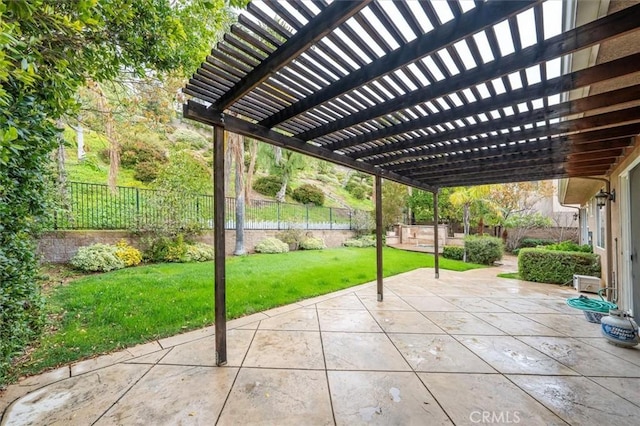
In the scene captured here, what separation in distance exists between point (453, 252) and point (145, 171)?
16.1 m

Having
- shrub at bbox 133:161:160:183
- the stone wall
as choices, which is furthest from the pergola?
shrub at bbox 133:161:160:183

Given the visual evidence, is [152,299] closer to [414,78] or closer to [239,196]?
[414,78]

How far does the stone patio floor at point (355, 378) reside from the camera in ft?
6.04

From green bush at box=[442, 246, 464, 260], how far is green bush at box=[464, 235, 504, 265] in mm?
524

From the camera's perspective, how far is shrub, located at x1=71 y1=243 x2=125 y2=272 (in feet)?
18.8

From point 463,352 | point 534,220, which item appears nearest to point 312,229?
point 463,352

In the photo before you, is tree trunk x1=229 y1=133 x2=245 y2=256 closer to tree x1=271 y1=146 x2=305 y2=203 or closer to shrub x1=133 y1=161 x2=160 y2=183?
tree x1=271 y1=146 x2=305 y2=203

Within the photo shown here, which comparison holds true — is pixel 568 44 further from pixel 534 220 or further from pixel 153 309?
pixel 534 220

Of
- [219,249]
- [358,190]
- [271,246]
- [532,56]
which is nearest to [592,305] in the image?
[532,56]

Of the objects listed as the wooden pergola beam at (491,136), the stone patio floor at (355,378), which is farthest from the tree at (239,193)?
the wooden pergola beam at (491,136)

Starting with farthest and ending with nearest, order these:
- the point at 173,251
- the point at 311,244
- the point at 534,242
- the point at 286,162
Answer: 1. the point at 286,162
2. the point at 534,242
3. the point at 311,244
4. the point at 173,251

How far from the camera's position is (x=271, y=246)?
10039 millimetres

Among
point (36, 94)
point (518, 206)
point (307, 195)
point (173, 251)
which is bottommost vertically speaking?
point (173, 251)

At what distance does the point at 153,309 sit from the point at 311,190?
1486cm
